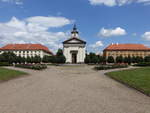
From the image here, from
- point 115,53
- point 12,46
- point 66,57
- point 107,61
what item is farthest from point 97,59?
point 12,46

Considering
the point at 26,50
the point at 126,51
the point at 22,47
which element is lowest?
the point at 126,51

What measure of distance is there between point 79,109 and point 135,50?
318 ft

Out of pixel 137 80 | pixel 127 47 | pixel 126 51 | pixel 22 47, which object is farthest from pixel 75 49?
pixel 137 80

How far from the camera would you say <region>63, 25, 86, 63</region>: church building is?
81.7 meters

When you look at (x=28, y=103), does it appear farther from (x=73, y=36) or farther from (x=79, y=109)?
(x=73, y=36)

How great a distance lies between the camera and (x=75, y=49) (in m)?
82.2

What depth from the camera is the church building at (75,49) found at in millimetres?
81688

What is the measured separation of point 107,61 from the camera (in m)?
72.9

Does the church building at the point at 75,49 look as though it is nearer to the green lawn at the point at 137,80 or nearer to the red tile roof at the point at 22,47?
the red tile roof at the point at 22,47

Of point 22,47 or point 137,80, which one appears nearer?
point 137,80

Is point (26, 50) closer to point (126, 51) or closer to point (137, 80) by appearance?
point (126, 51)

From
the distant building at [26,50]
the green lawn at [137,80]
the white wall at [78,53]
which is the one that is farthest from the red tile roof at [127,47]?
→ the green lawn at [137,80]

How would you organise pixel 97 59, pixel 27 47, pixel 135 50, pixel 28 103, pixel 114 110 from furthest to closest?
pixel 27 47, pixel 135 50, pixel 97 59, pixel 28 103, pixel 114 110

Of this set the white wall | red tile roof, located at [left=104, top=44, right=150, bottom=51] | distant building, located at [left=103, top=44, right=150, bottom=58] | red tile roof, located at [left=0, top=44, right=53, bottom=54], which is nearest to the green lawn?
the white wall
